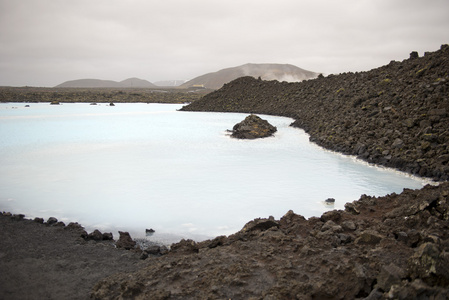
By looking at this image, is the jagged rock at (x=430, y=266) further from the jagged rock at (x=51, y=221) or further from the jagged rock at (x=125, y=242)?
the jagged rock at (x=51, y=221)

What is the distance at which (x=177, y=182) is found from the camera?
718cm

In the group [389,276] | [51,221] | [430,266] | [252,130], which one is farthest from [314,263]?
[252,130]

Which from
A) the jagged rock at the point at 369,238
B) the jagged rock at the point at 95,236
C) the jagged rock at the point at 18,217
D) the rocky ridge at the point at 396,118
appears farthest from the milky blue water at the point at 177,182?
the jagged rock at the point at 369,238

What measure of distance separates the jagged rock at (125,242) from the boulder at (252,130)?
31.6 feet

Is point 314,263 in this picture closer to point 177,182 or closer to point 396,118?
point 177,182

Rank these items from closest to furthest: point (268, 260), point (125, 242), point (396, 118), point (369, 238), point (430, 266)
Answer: point (430, 266) < point (268, 260) < point (369, 238) < point (125, 242) < point (396, 118)

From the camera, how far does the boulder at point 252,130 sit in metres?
13.7

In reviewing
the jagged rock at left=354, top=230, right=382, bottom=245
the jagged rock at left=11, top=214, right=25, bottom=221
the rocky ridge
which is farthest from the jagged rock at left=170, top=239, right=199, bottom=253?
the rocky ridge

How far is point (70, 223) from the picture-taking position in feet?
15.6

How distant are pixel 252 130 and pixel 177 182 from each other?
7247 millimetres

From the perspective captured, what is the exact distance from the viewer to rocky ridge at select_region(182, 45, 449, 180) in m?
8.12

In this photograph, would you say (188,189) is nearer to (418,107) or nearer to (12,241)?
(12,241)

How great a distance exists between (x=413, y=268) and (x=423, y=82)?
37.7ft

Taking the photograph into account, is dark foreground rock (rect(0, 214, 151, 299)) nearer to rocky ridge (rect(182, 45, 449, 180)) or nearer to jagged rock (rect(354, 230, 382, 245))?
jagged rock (rect(354, 230, 382, 245))
